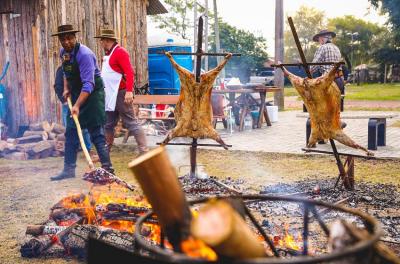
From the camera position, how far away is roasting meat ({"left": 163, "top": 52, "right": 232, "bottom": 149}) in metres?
6.38

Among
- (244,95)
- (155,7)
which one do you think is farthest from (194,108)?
(155,7)

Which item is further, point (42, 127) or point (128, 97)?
point (42, 127)

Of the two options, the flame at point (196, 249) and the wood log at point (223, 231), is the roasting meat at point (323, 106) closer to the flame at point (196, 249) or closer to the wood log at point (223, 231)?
the flame at point (196, 249)

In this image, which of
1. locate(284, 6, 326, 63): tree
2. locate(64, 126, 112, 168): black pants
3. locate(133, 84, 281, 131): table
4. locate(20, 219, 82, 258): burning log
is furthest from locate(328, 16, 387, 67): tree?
locate(20, 219, 82, 258): burning log

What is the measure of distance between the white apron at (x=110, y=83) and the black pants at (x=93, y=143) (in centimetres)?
119

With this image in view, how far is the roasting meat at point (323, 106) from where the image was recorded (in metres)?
5.88

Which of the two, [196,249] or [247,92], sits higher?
[247,92]

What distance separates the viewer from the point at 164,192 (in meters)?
1.82

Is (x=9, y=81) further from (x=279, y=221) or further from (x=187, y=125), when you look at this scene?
(x=279, y=221)

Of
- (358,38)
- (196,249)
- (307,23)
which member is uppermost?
(307,23)

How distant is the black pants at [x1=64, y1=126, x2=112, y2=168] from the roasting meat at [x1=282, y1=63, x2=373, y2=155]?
3336 mm

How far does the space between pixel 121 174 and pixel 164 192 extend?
21.7 feet

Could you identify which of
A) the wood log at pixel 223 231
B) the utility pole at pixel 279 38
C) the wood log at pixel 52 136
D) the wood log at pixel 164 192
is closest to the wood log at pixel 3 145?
the wood log at pixel 52 136

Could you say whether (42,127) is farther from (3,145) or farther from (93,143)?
(93,143)
